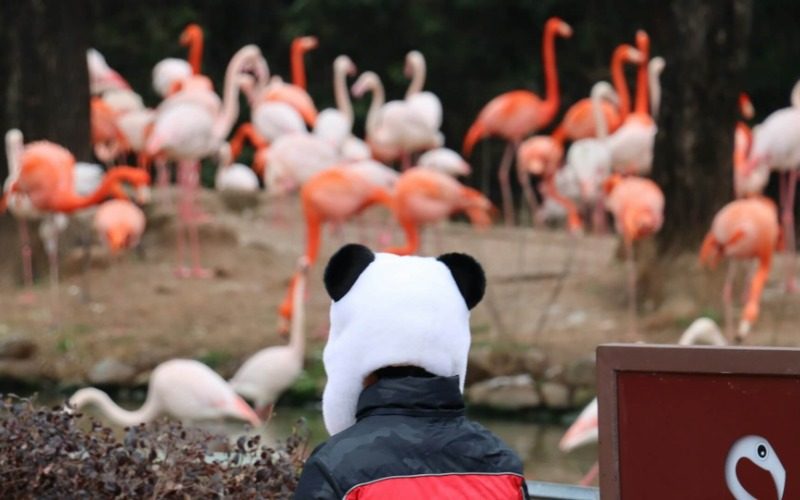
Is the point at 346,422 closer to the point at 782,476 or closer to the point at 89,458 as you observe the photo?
the point at 782,476

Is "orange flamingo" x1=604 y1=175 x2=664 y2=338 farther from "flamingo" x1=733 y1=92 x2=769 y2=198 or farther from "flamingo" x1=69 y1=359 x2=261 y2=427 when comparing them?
"flamingo" x1=69 y1=359 x2=261 y2=427

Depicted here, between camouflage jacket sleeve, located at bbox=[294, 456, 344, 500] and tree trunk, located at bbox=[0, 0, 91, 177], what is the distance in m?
8.72

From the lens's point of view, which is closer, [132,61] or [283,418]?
[283,418]

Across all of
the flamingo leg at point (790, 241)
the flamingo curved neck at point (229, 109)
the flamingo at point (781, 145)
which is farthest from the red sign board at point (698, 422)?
the flamingo curved neck at point (229, 109)

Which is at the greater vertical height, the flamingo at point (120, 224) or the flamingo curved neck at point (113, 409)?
the flamingo at point (120, 224)

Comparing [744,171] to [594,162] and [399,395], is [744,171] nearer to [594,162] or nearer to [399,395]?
[594,162]

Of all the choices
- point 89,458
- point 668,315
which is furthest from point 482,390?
point 89,458

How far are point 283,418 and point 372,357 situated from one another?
193 inches

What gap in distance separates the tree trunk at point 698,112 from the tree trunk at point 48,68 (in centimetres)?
414

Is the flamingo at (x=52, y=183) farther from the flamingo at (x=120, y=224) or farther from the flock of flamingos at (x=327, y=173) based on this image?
the flamingo at (x=120, y=224)

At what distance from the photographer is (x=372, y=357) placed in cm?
200

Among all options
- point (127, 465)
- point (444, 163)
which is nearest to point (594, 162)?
point (444, 163)

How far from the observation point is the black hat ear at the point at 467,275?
212 cm

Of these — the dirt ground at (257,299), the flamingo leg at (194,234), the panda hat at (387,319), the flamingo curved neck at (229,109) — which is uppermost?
the flamingo curved neck at (229,109)
